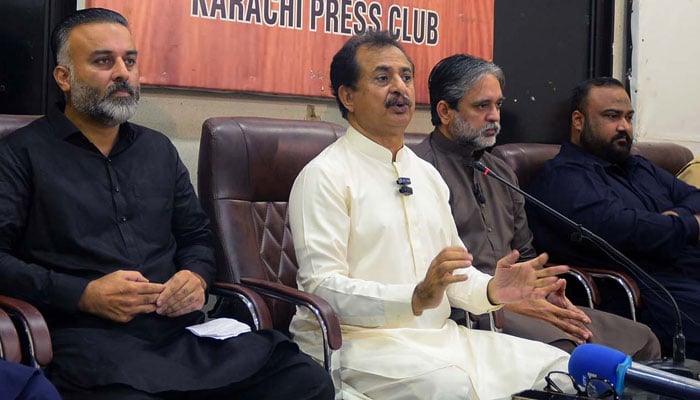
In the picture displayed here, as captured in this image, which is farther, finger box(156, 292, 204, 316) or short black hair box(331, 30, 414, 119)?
short black hair box(331, 30, 414, 119)

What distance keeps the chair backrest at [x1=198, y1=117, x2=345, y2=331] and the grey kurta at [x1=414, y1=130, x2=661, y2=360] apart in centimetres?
52

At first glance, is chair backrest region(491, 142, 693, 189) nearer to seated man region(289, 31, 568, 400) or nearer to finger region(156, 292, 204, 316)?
seated man region(289, 31, 568, 400)

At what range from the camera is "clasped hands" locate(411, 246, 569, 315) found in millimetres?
2232

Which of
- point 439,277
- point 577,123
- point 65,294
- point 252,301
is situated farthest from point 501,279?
point 577,123

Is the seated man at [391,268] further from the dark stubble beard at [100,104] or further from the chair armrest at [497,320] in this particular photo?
the dark stubble beard at [100,104]

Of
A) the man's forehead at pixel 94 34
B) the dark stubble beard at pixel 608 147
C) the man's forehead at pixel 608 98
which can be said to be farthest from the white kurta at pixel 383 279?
the man's forehead at pixel 608 98

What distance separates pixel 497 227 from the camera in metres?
3.34

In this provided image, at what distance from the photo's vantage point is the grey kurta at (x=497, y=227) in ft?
9.98

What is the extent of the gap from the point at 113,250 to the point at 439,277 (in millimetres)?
894

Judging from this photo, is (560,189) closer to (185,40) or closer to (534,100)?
(534,100)

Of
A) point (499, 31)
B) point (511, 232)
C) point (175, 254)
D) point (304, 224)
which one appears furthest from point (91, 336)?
point (499, 31)

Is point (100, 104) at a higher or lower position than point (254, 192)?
higher

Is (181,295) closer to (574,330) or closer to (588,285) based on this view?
(574,330)

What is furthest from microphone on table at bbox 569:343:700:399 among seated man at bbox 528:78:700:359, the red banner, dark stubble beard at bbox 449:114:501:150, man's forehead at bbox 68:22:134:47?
the red banner
